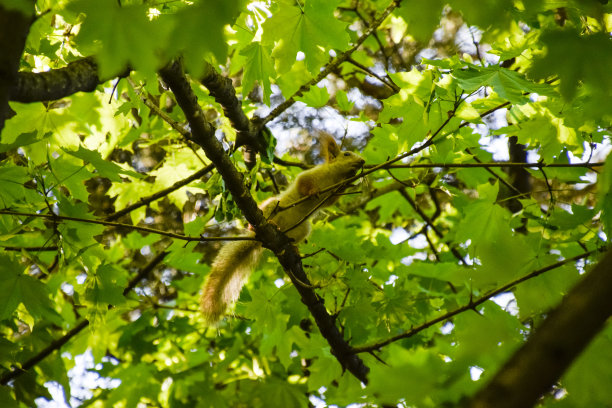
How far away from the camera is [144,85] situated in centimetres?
254

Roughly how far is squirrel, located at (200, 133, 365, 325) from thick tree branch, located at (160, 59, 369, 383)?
0.19m

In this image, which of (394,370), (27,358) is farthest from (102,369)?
(394,370)

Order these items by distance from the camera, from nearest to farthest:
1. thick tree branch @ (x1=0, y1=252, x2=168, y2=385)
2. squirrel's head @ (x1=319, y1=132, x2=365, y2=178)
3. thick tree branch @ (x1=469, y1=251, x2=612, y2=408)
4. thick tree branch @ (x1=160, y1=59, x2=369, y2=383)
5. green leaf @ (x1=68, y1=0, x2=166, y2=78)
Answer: thick tree branch @ (x1=469, y1=251, x2=612, y2=408)
green leaf @ (x1=68, y1=0, x2=166, y2=78)
thick tree branch @ (x1=160, y1=59, x2=369, y2=383)
thick tree branch @ (x1=0, y1=252, x2=168, y2=385)
squirrel's head @ (x1=319, y1=132, x2=365, y2=178)

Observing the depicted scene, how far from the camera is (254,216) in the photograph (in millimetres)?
2365

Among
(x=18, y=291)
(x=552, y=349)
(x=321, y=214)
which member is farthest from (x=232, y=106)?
(x=552, y=349)

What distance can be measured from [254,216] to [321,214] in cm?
184

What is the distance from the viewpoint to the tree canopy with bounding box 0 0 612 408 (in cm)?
114

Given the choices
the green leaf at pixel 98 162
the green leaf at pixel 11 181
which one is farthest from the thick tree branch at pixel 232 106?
the green leaf at pixel 11 181

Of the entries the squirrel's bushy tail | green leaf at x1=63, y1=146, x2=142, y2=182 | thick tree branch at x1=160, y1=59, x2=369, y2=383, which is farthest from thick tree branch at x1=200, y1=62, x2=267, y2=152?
the squirrel's bushy tail

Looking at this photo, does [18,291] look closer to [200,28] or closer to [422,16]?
[200,28]

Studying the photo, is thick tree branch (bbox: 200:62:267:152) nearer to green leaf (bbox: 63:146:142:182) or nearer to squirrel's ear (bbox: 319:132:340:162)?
green leaf (bbox: 63:146:142:182)

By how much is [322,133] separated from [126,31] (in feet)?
9.82

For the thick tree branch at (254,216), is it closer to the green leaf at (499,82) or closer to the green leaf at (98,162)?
the green leaf at (98,162)

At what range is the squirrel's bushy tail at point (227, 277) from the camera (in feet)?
10.1
